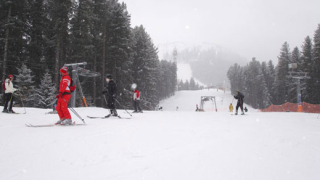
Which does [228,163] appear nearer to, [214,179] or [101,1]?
[214,179]

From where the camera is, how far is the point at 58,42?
68.7 ft

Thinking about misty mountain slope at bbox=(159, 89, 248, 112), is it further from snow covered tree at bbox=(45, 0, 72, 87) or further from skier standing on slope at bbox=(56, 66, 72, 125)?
skier standing on slope at bbox=(56, 66, 72, 125)

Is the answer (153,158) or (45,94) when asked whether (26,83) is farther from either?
(153,158)

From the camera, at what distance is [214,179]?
2777 mm

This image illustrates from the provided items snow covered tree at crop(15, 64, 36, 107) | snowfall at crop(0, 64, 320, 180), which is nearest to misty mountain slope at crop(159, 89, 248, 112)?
snow covered tree at crop(15, 64, 36, 107)

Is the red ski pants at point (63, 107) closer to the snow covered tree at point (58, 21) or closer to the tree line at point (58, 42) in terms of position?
the tree line at point (58, 42)

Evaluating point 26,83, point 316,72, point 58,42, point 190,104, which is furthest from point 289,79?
point 26,83

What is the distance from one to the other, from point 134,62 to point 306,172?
36291mm

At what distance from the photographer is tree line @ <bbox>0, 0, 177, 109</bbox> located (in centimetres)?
2062

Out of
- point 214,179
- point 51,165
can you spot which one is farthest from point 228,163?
point 51,165

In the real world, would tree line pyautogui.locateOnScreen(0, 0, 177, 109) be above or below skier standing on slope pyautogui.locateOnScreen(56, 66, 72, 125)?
above

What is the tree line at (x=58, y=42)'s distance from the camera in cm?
2062

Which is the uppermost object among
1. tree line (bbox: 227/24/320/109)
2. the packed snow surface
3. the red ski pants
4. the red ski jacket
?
tree line (bbox: 227/24/320/109)

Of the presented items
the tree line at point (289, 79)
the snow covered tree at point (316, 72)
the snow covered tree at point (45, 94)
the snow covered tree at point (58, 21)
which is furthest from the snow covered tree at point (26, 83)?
the snow covered tree at point (316, 72)
